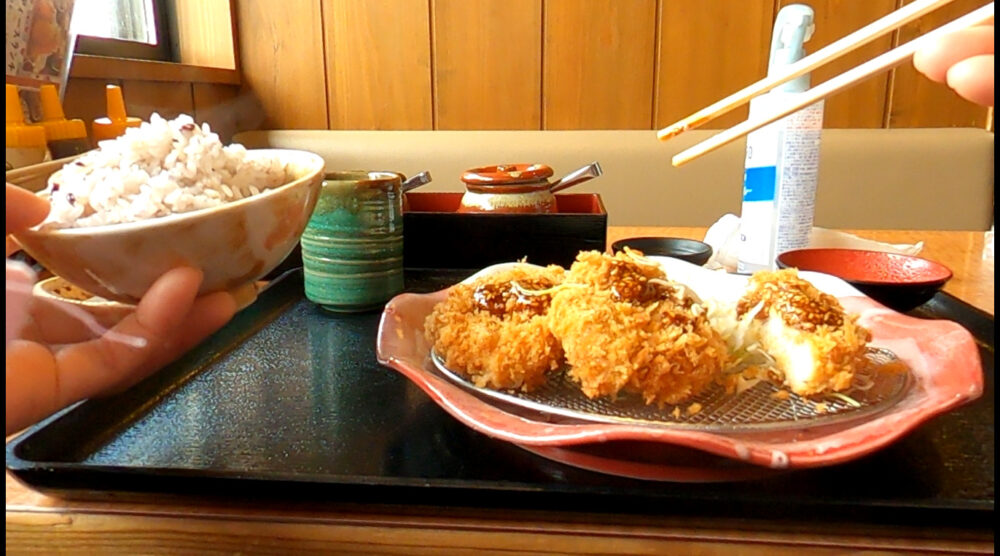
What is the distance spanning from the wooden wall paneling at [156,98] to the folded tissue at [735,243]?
1.15 metres

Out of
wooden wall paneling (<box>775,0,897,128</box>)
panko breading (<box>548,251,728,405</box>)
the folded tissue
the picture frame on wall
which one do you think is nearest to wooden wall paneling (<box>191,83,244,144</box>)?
the picture frame on wall

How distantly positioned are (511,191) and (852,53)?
134cm

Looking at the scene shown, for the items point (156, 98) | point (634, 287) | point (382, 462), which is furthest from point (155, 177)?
point (156, 98)

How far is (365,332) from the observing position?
0.75 m

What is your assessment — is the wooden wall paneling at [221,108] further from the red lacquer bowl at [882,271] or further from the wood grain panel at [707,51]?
the red lacquer bowl at [882,271]

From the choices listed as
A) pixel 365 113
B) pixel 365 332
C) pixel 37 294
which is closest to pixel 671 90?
pixel 365 113

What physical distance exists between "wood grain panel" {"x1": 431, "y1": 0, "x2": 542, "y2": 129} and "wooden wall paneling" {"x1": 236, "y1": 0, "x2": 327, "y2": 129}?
34 cm

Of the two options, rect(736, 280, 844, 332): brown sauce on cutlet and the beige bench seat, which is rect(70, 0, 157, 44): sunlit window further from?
rect(736, 280, 844, 332): brown sauce on cutlet

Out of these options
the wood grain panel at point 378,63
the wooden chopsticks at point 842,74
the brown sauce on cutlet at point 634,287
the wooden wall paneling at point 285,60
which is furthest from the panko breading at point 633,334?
the wooden wall paneling at point 285,60

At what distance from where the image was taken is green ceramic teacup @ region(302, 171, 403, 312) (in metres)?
0.82

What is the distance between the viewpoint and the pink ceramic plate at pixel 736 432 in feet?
1.36

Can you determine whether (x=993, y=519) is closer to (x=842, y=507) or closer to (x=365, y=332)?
(x=842, y=507)

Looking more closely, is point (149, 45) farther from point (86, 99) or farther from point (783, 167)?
point (783, 167)

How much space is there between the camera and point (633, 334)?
525 millimetres
